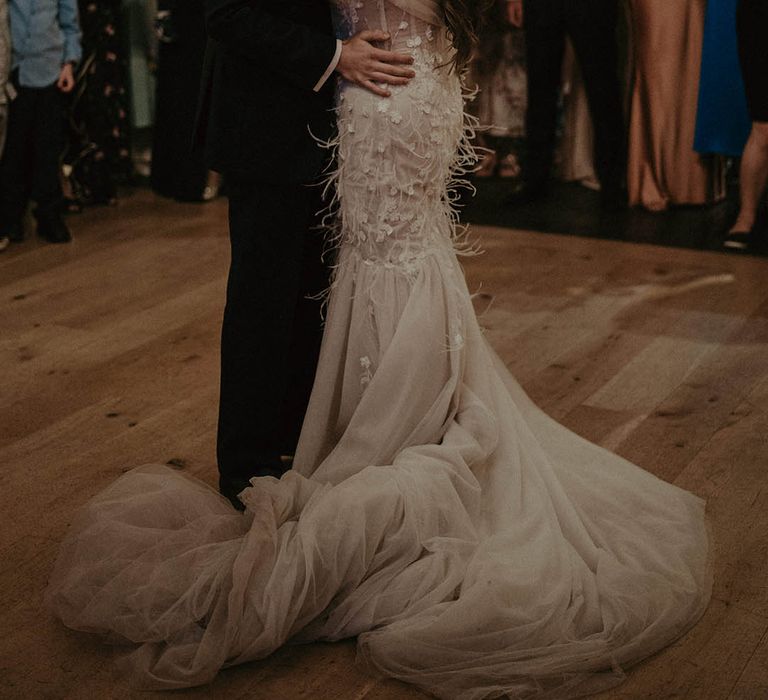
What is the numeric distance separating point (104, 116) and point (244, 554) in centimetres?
360

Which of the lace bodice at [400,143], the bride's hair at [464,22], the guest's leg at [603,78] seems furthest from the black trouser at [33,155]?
the bride's hair at [464,22]

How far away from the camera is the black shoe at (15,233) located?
4.36 metres

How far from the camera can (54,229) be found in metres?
4.40

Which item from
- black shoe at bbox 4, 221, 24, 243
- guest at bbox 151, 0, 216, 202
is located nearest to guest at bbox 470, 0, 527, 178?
guest at bbox 151, 0, 216, 202

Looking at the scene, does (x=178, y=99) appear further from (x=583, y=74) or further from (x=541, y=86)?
(x=583, y=74)

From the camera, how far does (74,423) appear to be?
8.93 feet

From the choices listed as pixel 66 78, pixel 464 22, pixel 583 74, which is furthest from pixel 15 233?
pixel 464 22

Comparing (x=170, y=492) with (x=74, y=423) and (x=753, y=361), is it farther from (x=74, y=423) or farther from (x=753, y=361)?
(x=753, y=361)

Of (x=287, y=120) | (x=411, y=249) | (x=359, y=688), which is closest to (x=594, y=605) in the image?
(x=359, y=688)

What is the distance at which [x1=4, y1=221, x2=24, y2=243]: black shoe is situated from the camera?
4355 millimetres

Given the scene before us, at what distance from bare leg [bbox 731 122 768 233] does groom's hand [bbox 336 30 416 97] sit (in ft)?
8.72

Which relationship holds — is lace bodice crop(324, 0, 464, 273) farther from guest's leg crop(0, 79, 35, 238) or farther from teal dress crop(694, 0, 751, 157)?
teal dress crop(694, 0, 751, 157)

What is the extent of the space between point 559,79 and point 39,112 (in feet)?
7.19

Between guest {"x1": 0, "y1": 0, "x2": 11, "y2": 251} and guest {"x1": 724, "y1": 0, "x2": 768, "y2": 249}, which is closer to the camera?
guest {"x1": 724, "y1": 0, "x2": 768, "y2": 249}
